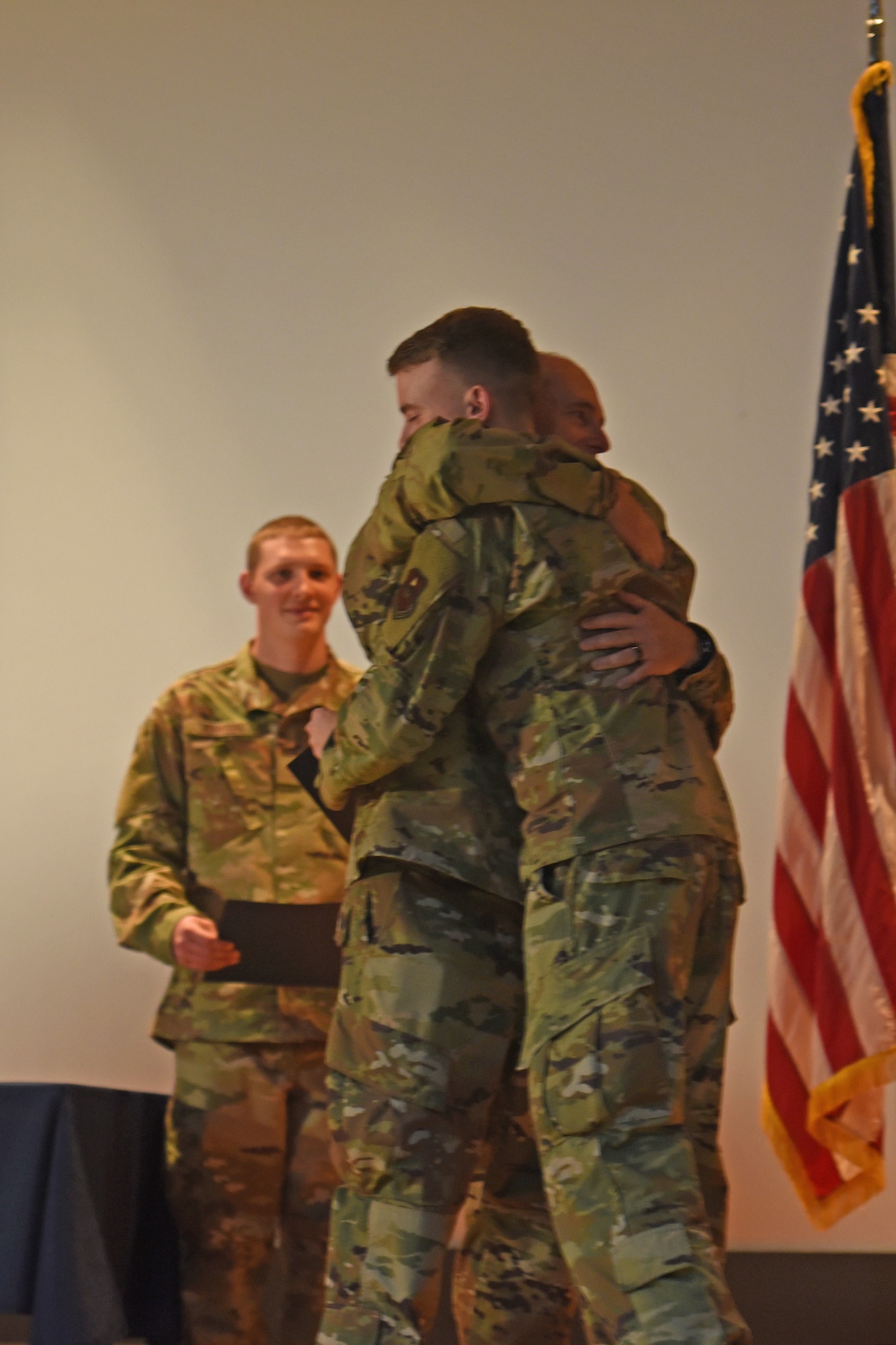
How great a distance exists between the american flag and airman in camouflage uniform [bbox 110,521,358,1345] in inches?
35.5

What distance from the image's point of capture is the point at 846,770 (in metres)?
2.55

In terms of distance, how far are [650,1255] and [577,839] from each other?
0.45 m

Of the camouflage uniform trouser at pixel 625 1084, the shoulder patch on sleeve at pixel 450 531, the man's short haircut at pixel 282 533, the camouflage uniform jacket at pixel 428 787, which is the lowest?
the camouflage uniform trouser at pixel 625 1084

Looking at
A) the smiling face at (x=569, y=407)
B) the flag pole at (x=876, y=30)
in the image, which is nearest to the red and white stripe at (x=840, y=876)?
the flag pole at (x=876, y=30)

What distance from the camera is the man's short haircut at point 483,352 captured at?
179 centimetres

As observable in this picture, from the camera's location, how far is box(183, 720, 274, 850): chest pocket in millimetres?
2686

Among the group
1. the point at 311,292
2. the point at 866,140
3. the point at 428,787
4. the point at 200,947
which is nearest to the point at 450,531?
the point at 428,787

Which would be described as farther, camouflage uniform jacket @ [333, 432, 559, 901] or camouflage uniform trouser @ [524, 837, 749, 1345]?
camouflage uniform jacket @ [333, 432, 559, 901]

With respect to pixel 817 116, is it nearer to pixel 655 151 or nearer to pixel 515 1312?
pixel 655 151

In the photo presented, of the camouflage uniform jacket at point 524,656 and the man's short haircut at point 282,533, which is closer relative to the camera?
the camouflage uniform jacket at point 524,656

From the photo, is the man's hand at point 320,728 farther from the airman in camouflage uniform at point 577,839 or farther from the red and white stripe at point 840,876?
the red and white stripe at point 840,876

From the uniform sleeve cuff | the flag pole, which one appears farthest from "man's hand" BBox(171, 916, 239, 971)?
the flag pole

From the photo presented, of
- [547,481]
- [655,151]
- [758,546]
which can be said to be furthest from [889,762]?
[655,151]

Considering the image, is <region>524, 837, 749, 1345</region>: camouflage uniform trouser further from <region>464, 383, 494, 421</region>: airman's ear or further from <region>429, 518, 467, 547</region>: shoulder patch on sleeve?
<region>464, 383, 494, 421</region>: airman's ear
